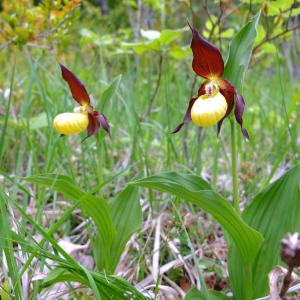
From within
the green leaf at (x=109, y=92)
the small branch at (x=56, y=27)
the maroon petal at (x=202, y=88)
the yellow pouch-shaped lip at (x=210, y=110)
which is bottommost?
the yellow pouch-shaped lip at (x=210, y=110)

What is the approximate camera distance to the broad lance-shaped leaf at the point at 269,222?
0.88 meters

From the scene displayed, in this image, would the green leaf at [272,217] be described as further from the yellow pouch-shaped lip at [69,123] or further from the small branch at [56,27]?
the small branch at [56,27]

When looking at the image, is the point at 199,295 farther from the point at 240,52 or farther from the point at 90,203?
the point at 240,52

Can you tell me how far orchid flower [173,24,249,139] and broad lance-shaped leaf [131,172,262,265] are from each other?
13cm

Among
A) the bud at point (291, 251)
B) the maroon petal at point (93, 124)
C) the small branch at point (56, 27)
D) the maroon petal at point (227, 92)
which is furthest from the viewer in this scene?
the small branch at point (56, 27)

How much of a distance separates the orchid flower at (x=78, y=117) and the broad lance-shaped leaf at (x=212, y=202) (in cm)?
33

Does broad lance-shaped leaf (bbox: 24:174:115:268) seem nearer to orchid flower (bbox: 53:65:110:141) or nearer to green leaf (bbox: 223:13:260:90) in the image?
orchid flower (bbox: 53:65:110:141)

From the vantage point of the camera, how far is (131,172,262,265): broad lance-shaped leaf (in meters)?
0.79

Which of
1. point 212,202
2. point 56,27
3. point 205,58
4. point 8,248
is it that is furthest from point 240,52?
point 56,27

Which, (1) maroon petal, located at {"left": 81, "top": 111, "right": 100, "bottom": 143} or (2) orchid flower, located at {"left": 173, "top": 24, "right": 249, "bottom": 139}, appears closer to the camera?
(2) orchid flower, located at {"left": 173, "top": 24, "right": 249, "bottom": 139}

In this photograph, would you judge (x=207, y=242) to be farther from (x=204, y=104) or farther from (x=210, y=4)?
(x=210, y=4)

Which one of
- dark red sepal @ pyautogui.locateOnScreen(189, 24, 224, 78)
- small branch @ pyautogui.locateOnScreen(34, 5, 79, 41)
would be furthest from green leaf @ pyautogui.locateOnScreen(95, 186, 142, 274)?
small branch @ pyautogui.locateOnScreen(34, 5, 79, 41)

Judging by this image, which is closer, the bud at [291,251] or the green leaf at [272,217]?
the bud at [291,251]

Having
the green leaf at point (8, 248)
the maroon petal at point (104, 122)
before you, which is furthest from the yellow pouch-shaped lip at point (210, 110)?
the green leaf at point (8, 248)
